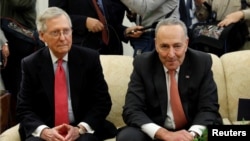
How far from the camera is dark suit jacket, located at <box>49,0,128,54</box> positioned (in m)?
3.21

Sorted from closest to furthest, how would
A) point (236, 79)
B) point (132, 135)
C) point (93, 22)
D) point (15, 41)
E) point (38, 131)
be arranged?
point (132, 135)
point (38, 131)
point (236, 79)
point (93, 22)
point (15, 41)

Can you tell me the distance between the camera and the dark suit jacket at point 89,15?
10.5 ft

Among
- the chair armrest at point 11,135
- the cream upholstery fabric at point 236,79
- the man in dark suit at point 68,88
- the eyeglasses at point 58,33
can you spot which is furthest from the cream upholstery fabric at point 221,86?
the chair armrest at point 11,135

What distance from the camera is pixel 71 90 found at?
8.60 feet

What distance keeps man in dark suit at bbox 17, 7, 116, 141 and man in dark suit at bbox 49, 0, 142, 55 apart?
0.55m

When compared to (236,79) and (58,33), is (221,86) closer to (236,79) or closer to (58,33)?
(236,79)

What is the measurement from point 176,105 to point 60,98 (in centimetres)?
65

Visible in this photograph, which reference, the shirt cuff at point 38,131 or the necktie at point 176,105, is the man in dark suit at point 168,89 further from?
the shirt cuff at point 38,131

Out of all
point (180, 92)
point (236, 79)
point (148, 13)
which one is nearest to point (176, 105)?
point (180, 92)

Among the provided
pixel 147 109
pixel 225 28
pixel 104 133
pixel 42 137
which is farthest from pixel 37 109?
pixel 225 28

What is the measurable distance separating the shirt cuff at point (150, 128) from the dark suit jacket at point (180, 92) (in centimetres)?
5

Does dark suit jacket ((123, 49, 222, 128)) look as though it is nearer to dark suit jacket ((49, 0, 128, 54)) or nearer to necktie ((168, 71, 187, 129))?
necktie ((168, 71, 187, 129))

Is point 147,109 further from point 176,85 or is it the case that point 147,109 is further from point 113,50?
point 113,50

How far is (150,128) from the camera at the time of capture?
8.00 feet
